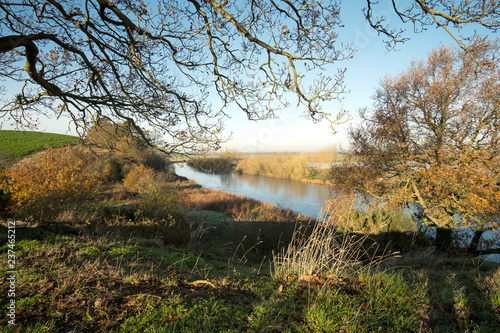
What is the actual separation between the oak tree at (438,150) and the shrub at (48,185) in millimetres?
11907

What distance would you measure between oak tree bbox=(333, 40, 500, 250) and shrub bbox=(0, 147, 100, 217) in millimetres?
11907

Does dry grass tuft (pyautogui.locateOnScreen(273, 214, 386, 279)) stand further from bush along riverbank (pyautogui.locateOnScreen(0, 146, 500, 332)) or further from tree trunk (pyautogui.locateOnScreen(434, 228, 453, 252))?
tree trunk (pyautogui.locateOnScreen(434, 228, 453, 252))

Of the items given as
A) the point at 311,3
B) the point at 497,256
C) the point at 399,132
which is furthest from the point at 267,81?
the point at 497,256

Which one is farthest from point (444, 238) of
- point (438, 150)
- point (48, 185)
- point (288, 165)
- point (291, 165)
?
point (288, 165)

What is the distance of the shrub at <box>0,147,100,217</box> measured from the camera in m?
6.74

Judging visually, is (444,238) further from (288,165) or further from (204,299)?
(288,165)

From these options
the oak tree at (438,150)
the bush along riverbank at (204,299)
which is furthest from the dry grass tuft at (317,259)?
the oak tree at (438,150)

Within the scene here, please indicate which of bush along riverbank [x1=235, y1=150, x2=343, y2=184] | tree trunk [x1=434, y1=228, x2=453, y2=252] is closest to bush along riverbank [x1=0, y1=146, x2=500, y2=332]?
tree trunk [x1=434, y1=228, x2=453, y2=252]

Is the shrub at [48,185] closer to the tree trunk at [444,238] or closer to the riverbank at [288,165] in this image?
the tree trunk at [444,238]

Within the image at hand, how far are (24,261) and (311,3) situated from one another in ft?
19.0

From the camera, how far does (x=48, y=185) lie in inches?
300

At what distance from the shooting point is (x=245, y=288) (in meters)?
2.93

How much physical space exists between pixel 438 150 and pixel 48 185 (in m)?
13.8

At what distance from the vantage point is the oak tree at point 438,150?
8.36m
